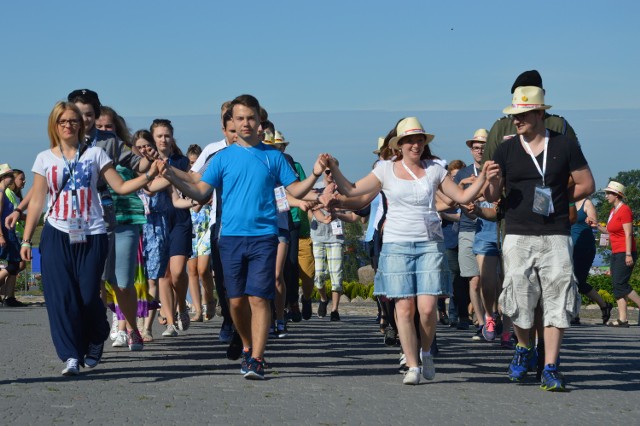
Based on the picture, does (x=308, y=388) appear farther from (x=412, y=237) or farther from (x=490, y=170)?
(x=490, y=170)

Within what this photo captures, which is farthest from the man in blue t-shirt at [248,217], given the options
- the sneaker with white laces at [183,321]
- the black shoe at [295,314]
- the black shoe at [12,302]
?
the black shoe at [12,302]

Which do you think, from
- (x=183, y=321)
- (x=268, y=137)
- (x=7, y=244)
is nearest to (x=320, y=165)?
(x=268, y=137)

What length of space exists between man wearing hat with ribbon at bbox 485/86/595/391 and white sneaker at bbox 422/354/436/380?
2.02 ft

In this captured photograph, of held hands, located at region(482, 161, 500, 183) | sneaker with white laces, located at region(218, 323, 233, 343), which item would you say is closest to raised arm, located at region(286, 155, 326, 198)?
held hands, located at region(482, 161, 500, 183)

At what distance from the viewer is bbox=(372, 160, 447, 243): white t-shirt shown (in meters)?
9.98

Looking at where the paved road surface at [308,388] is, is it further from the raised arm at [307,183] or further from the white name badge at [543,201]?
the raised arm at [307,183]

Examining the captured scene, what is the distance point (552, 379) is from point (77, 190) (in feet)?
12.2

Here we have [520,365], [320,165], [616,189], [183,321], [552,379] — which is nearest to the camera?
[552,379]

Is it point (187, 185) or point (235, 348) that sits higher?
point (187, 185)

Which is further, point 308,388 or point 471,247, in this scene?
point 471,247

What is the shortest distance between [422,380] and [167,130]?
5242 mm

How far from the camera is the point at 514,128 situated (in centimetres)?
1083

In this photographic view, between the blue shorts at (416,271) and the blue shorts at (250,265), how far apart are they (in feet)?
2.83

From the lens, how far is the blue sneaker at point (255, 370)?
9.91 m
